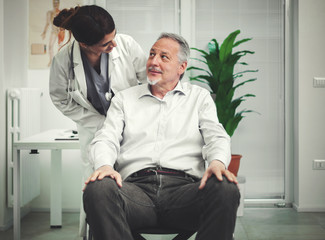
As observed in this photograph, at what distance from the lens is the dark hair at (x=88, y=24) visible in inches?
72.7

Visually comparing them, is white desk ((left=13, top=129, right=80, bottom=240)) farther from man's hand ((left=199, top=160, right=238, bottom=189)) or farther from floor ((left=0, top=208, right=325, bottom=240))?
man's hand ((left=199, top=160, right=238, bottom=189))

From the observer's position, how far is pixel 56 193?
3.29 metres

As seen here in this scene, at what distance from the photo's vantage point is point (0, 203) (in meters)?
3.11

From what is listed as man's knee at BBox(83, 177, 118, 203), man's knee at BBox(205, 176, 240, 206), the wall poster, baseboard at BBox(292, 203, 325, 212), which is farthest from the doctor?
baseboard at BBox(292, 203, 325, 212)

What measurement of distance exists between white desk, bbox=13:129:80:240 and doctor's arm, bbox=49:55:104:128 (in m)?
0.44

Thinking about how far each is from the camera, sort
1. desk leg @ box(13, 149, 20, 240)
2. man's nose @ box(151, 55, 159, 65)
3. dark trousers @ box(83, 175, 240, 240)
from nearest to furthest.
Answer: dark trousers @ box(83, 175, 240, 240)
man's nose @ box(151, 55, 159, 65)
desk leg @ box(13, 149, 20, 240)

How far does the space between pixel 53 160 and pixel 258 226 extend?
1.71 meters

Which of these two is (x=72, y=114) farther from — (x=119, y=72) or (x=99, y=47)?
(x=99, y=47)

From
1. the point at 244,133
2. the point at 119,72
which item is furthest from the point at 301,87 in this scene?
the point at 119,72

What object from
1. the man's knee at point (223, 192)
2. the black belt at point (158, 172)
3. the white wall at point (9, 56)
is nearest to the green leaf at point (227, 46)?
the white wall at point (9, 56)

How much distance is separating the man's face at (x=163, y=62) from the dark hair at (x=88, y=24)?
28cm

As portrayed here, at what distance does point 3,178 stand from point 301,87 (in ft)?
8.47

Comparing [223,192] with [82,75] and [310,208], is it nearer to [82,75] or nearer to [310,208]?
[82,75]

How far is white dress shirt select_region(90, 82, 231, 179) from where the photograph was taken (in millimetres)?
1931
